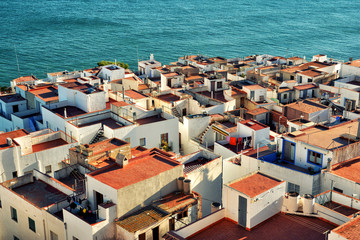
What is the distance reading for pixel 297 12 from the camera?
7421 inches

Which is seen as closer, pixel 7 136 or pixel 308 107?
pixel 7 136

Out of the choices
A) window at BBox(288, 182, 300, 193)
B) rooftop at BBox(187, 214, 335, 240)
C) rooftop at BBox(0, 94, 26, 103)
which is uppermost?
rooftop at BBox(187, 214, 335, 240)

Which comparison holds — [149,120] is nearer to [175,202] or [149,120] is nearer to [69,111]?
[69,111]

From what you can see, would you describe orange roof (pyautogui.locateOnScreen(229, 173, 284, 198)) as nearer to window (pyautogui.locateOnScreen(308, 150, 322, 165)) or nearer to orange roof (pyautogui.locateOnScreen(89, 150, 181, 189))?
orange roof (pyautogui.locateOnScreen(89, 150, 181, 189))

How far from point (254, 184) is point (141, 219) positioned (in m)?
6.25

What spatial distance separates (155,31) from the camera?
489ft

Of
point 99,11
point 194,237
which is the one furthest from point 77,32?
point 194,237

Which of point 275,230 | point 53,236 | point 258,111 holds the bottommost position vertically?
point 53,236

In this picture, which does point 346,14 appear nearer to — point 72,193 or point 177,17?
point 177,17

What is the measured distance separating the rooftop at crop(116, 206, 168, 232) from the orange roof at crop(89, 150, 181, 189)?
1.73m

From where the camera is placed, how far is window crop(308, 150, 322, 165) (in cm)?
3180

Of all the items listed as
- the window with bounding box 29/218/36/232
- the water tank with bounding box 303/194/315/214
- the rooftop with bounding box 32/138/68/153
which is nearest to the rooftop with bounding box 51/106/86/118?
the rooftop with bounding box 32/138/68/153

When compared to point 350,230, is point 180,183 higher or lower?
lower

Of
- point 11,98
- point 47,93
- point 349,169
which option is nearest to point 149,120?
point 47,93
